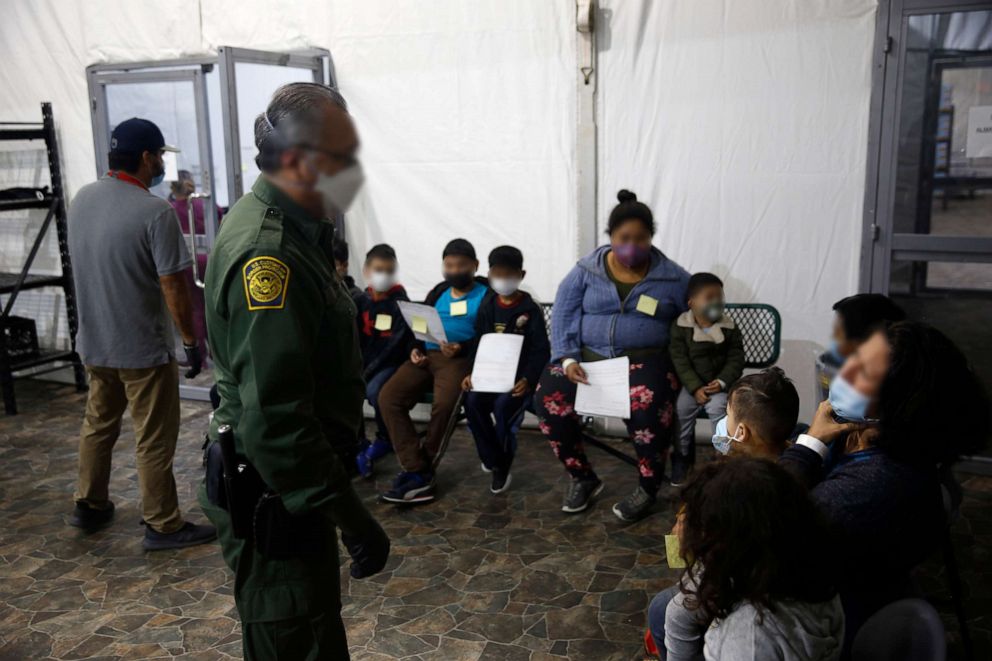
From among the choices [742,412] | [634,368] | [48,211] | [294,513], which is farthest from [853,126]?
[48,211]

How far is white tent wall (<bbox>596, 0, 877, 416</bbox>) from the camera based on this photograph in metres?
3.84

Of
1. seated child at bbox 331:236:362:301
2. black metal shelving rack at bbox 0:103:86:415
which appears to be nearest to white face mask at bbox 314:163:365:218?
seated child at bbox 331:236:362:301

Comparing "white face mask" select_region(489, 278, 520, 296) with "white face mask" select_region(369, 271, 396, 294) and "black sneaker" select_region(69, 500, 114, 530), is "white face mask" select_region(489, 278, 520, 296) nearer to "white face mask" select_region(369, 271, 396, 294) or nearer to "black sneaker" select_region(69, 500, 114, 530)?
"white face mask" select_region(369, 271, 396, 294)

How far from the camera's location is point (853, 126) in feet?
12.6

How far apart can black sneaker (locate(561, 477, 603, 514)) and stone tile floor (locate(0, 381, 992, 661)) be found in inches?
2.0

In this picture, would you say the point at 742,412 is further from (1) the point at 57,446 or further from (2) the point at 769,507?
(1) the point at 57,446

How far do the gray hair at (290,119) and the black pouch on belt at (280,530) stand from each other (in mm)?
716

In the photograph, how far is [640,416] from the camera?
3.53m

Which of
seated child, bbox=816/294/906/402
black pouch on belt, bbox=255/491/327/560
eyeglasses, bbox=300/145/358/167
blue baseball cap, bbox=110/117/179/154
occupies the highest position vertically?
blue baseball cap, bbox=110/117/179/154

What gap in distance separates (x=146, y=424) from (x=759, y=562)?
264 centimetres

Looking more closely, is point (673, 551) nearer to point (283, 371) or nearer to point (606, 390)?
point (283, 371)

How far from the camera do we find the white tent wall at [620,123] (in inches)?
153

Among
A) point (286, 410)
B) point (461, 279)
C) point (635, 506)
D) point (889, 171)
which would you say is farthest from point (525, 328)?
point (286, 410)

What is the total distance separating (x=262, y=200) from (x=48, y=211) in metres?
4.76
